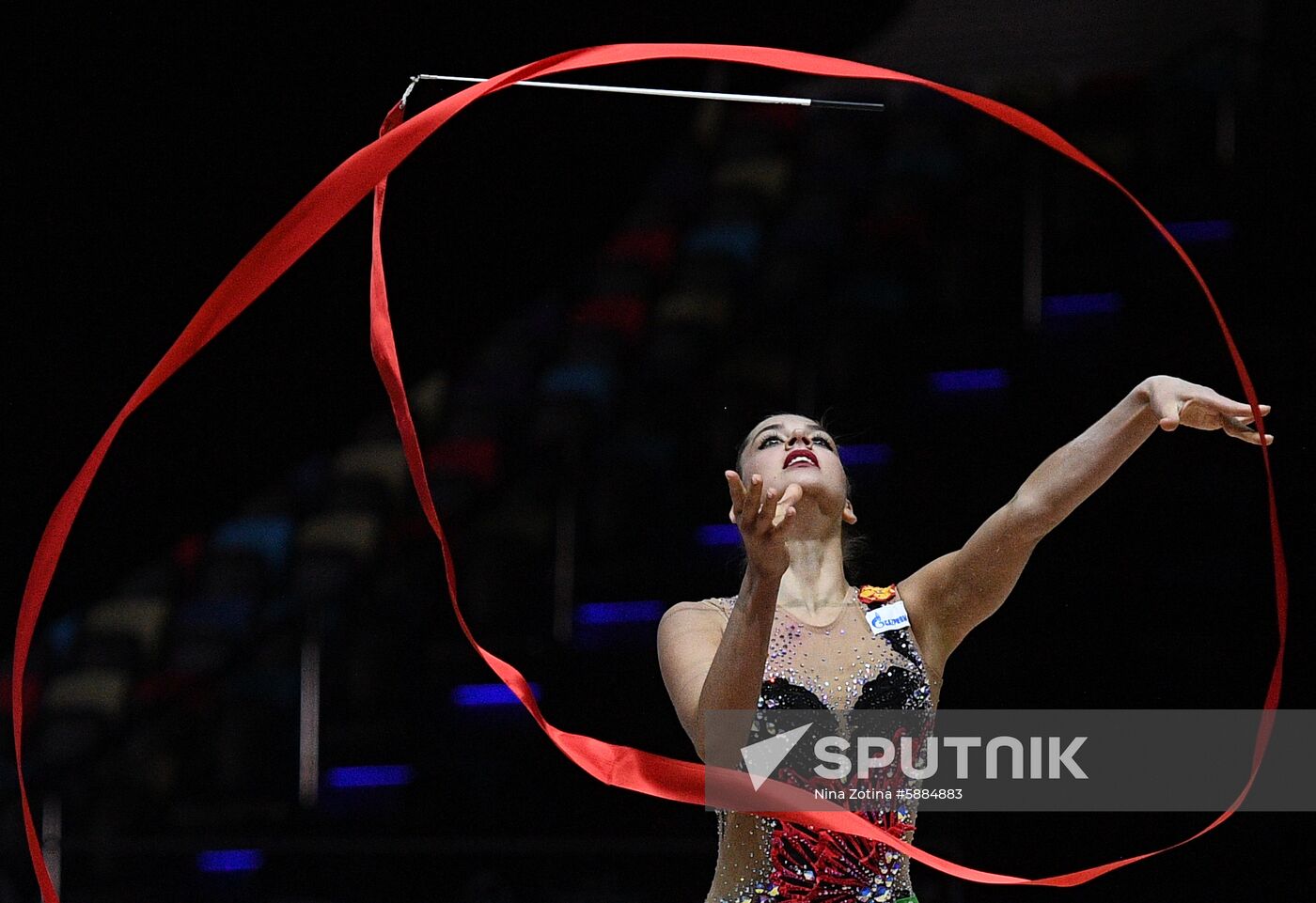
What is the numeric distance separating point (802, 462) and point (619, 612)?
1.30 m

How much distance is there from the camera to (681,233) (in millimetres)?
4262

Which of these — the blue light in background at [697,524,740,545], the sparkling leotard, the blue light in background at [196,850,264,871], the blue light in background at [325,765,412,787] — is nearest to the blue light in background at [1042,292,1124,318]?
the blue light in background at [697,524,740,545]

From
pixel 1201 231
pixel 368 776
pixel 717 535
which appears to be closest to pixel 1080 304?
pixel 1201 231

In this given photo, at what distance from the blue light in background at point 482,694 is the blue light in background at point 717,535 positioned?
1.78 feet

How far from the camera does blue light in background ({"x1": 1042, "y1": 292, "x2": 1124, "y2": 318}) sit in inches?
141

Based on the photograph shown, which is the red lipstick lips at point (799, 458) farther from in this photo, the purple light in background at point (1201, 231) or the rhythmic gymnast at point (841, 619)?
the purple light in background at point (1201, 231)

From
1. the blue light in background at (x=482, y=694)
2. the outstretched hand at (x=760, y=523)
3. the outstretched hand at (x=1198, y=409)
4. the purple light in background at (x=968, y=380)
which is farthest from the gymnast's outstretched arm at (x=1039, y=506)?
the blue light in background at (x=482, y=694)

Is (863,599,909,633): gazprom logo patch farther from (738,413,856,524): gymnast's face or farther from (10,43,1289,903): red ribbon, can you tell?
(10,43,1289,903): red ribbon

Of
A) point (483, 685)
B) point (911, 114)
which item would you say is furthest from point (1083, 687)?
point (911, 114)

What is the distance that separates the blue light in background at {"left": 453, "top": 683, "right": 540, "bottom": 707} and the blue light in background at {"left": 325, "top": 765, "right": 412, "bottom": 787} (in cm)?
19

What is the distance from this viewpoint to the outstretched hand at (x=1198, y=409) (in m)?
2.13

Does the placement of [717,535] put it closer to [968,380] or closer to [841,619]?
[968,380]

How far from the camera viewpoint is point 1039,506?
231cm

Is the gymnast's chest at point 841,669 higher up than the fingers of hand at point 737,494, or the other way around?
the fingers of hand at point 737,494
